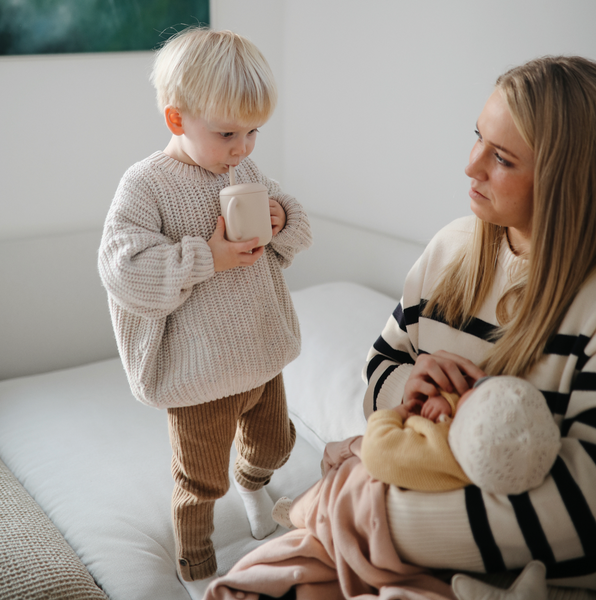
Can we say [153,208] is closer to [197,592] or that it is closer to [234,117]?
[234,117]

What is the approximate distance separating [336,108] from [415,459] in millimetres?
1702

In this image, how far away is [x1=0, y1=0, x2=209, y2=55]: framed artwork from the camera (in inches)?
72.3

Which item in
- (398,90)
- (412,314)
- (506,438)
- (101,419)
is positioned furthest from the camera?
(398,90)

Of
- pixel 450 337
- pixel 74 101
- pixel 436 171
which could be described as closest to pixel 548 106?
pixel 450 337

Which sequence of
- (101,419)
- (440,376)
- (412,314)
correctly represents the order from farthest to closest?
(101,419) < (412,314) < (440,376)

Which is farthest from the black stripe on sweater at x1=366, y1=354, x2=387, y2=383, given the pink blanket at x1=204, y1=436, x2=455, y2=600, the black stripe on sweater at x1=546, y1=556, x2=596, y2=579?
the black stripe on sweater at x1=546, y1=556, x2=596, y2=579

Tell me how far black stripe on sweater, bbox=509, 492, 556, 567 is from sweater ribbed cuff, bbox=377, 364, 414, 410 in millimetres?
318

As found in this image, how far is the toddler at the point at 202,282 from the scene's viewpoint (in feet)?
A: 3.17

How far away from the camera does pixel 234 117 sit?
0.97m

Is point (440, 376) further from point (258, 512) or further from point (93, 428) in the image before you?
point (93, 428)

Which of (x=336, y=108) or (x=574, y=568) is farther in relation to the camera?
(x=336, y=108)

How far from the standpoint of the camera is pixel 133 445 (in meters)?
1.63

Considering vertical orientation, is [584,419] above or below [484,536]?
above

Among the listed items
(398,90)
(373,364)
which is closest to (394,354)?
(373,364)
